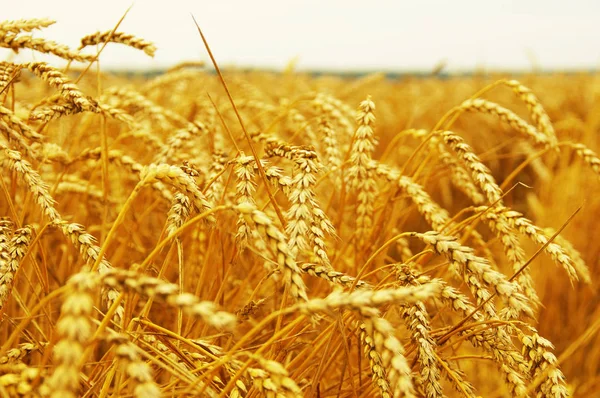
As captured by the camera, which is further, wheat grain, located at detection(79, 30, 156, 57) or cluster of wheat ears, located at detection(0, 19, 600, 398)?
wheat grain, located at detection(79, 30, 156, 57)

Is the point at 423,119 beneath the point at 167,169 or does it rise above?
beneath

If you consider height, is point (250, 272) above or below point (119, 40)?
below

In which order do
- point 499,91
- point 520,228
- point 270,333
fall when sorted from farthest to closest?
point 499,91 → point 270,333 → point 520,228

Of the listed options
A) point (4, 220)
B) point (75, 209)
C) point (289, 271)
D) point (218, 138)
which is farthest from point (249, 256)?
point (289, 271)

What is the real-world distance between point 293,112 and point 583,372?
6.28 ft

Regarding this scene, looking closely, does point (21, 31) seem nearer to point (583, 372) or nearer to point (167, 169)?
point (167, 169)

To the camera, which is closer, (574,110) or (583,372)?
(583,372)

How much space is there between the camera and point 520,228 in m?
1.21

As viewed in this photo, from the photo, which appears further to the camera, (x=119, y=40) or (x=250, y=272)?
(x=250, y=272)

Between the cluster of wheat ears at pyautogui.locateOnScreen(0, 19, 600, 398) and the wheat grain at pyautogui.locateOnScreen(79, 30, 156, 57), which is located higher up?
the wheat grain at pyautogui.locateOnScreen(79, 30, 156, 57)

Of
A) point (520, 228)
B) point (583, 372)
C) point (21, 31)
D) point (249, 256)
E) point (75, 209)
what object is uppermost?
point (21, 31)

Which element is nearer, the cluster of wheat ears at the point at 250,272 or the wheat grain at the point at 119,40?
the cluster of wheat ears at the point at 250,272

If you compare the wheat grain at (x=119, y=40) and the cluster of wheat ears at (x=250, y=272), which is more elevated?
the wheat grain at (x=119, y=40)

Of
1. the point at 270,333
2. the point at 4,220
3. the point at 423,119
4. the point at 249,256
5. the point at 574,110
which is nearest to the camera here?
the point at 4,220
